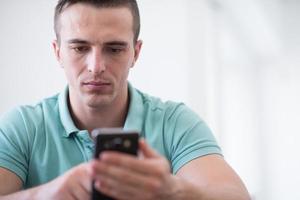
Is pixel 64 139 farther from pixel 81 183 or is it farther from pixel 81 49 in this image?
pixel 81 183

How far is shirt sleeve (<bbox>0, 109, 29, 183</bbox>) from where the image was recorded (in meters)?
1.02

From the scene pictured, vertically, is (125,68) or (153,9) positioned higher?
(153,9)

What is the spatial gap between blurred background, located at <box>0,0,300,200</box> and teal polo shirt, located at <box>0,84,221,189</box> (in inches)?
23.9

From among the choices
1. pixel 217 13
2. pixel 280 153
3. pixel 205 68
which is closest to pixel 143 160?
pixel 205 68

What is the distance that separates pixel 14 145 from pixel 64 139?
0.14 meters

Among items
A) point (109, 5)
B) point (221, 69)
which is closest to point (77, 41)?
point (109, 5)

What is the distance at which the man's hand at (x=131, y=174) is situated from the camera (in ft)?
2.02

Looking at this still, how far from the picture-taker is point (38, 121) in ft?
3.73

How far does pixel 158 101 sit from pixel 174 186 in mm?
567

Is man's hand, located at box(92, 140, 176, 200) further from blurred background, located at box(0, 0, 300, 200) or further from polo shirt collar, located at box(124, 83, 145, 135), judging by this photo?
blurred background, located at box(0, 0, 300, 200)

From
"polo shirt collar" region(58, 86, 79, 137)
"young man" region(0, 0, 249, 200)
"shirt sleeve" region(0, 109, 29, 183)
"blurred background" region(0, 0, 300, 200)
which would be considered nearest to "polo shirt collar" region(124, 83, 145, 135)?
"young man" region(0, 0, 249, 200)

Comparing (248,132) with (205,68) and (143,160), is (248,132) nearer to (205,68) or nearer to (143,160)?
(205,68)

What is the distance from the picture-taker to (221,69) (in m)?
3.05

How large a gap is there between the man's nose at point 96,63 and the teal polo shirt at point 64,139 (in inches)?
6.7
